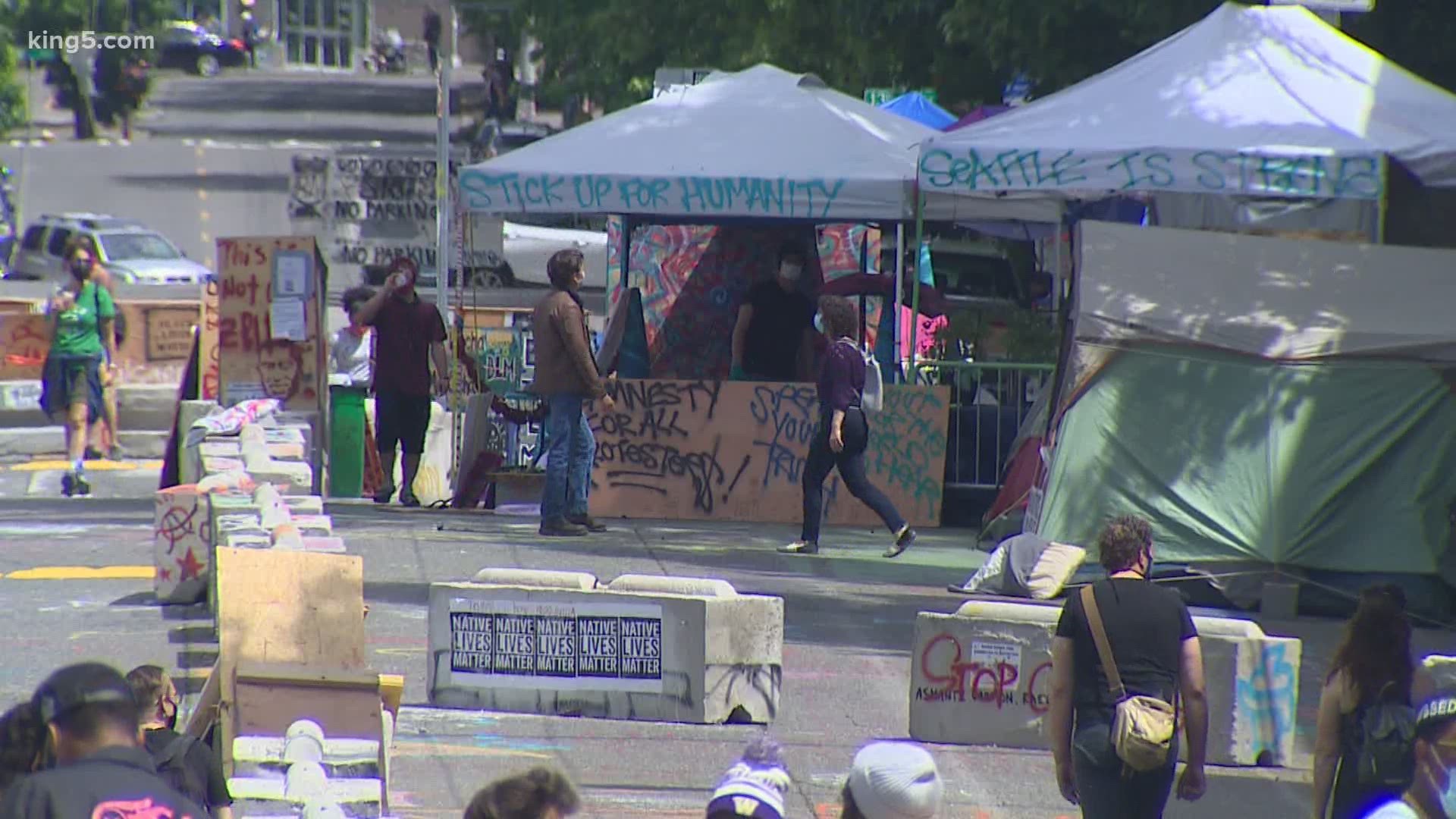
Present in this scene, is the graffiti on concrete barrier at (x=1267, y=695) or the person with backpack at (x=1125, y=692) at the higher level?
the person with backpack at (x=1125, y=692)

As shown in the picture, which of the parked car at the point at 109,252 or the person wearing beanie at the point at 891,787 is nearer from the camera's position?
the person wearing beanie at the point at 891,787

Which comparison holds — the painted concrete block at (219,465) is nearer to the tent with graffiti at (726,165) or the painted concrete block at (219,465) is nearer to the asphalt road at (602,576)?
the asphalt road at (602,576)

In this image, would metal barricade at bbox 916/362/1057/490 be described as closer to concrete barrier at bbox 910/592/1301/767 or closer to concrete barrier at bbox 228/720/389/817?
concrete barrier at bbox 910/592/1301/767

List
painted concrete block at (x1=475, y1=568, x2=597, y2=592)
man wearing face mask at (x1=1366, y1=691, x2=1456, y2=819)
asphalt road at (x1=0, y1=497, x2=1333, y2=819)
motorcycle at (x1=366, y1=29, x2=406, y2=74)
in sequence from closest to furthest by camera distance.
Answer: man wearing face mask at (x1=1366, y1=691, x2=1456, y2=819) → asphalt road at (x1=0, y1=497, x2=1333, y2=819) → painted concrete block at (x1=475, y1=568, x2=597, y2=592) → motorcycle at (x1=366, y1=29, x2=406, y2=74)

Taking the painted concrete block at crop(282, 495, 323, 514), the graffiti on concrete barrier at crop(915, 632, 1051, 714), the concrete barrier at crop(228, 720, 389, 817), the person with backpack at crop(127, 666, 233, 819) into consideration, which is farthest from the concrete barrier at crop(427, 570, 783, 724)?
the person with backpack at crop(127, 666, 233, 819)

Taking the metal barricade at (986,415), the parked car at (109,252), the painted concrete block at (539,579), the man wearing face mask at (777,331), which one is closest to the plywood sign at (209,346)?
the man wearing face mask at (777,331)

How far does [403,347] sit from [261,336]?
1.13 metres

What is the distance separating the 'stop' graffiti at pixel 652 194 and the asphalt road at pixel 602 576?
7.07 feet

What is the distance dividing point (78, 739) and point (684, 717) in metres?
4.41

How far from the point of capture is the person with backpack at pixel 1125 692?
5.93 meters

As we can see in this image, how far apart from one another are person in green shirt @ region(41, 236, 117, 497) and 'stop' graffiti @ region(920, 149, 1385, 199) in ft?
20.8

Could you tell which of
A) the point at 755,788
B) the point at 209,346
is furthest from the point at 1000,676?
the point at 209,346

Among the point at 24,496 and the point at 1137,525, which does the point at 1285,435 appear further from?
the point at 24,496

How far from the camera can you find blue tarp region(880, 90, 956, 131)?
1966 cm
